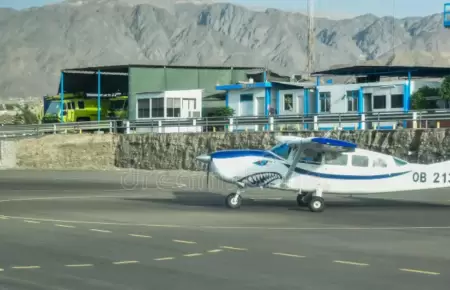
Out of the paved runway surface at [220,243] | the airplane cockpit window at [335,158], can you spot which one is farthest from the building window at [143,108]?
the airplane cockpit window at [335,158]

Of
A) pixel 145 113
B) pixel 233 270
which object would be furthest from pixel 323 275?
pixel 145 113

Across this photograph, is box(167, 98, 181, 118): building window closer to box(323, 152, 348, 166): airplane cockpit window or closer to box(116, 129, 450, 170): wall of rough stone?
box(116, 129, 450, 170): wall of rough stone

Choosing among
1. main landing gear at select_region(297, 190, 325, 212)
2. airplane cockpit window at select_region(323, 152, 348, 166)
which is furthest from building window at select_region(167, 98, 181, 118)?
airplane cockpit window at select_region(323, 152, 348, 166)

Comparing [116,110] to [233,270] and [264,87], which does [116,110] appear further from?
[233,270]

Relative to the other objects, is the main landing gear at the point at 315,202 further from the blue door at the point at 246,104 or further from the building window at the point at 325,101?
the blue door at the point at 246,104

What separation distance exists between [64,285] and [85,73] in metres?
52.7

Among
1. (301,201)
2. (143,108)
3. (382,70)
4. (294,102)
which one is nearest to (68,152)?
(143,108)

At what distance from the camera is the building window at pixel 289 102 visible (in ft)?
166

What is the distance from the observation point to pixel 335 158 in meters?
22.0

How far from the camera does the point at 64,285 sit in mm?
10680

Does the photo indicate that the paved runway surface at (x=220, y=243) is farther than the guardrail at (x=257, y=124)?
No

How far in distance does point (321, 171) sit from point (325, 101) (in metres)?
26.8

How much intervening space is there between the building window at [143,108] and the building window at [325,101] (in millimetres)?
12371

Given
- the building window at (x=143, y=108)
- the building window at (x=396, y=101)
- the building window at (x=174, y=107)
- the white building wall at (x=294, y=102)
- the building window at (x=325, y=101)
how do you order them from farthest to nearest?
the building window at (x=143, y=108)
the building window at (x=174, y=107)
the white building wall at (x=294, y=102)
the building window at (x=325, y=101)
the building window at (x=396, y=101)
